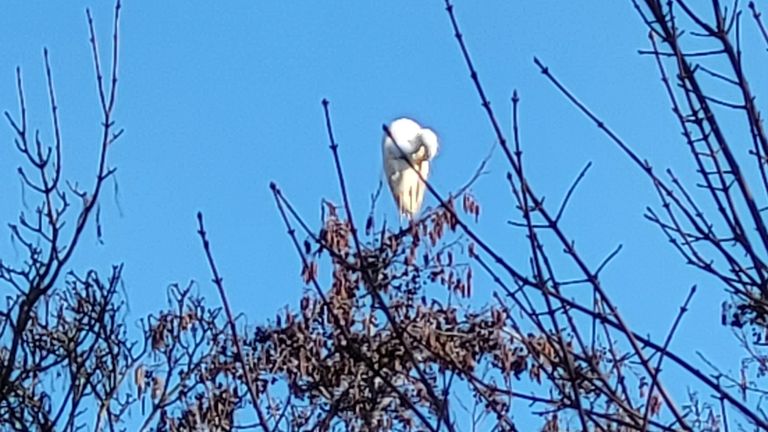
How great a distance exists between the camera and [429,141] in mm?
10688

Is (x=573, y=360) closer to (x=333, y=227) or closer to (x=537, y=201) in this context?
(x=537, y=201)

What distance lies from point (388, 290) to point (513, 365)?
657 millimetres

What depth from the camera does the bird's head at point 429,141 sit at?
10.5m

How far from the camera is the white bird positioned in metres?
9.44

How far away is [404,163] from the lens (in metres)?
9.21

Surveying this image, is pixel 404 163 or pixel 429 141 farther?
pixel 429 141

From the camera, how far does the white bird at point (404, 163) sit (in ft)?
31.0

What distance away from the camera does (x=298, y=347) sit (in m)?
7.07

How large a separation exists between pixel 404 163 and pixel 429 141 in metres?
1.50

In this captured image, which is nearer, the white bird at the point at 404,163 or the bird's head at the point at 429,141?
the white bird at the point at 404,163

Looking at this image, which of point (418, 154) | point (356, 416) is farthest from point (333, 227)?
point (418, 154)

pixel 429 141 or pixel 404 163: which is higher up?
pixel 429 141

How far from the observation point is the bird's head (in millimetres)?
10502

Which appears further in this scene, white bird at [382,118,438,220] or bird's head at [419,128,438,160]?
bird's head at [419,128,438,160]
